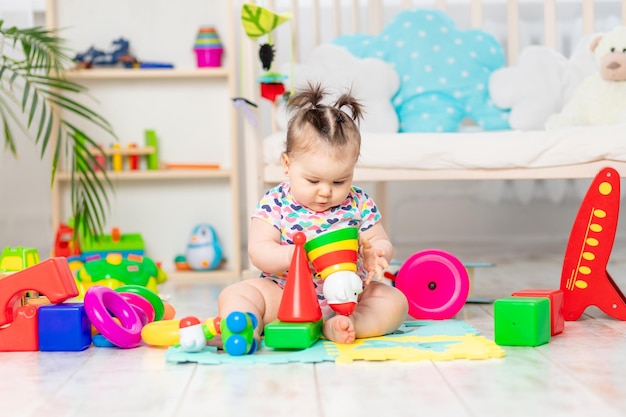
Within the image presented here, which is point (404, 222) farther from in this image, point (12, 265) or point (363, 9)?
point (12, 265)

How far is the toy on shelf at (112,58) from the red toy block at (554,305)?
145 centimetres

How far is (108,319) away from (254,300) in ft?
0.73

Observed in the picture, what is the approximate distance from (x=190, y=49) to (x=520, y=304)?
154 centimetres

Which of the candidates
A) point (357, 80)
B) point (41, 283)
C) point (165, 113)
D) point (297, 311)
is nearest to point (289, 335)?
point (297, 311)

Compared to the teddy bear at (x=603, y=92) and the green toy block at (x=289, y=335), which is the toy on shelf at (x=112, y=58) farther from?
the green toy block at (x=289, y=335)

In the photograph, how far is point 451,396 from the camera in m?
1.01

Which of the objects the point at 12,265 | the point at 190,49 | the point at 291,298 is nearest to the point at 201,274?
the point at 190,49

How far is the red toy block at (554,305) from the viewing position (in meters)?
1.37

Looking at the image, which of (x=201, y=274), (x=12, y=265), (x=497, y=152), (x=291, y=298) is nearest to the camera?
(x=291, y=298)

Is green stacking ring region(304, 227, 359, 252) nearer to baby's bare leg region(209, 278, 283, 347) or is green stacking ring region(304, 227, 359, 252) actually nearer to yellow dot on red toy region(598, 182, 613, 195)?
baby's bare leg region(209, 278, 283, 347)

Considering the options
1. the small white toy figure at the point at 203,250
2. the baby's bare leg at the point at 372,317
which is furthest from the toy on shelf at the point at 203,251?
the baby's bare leg at the point at 372,317

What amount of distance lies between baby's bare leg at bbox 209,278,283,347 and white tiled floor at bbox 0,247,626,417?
119 millimetres

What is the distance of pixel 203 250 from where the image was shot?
2451 millimetres

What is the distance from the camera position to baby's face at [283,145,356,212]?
133 centimetres
